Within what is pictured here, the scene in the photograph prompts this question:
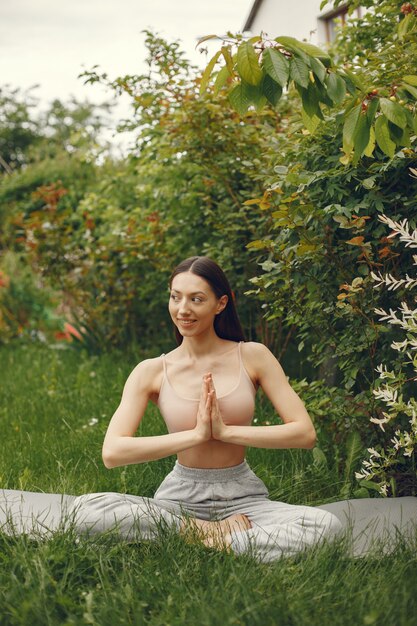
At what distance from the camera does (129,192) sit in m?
7.79

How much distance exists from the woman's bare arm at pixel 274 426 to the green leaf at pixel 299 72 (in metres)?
1.21

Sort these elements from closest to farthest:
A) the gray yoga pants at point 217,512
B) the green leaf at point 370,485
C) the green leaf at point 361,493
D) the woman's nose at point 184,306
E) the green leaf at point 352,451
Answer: the gray yoga pants at point 217,512 → the woman's nose at point 184,306 → the green leaf at point 370,485 → the green leaf at point 361,493 → the green leaf at point 352,451

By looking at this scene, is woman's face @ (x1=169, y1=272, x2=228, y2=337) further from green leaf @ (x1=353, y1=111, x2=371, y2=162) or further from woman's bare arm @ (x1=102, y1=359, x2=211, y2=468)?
green leaf @ (x1=353, y1=111, x2=371, y2=162)

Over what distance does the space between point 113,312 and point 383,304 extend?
14.6 ft

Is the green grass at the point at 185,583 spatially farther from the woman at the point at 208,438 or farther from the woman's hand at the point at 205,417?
the woman's hand at the point at 205,417

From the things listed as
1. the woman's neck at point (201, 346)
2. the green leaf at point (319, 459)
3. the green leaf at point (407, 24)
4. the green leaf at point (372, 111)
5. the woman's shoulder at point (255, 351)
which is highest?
the green leaf at point (407, 24)

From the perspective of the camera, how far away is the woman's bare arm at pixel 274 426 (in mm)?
2977

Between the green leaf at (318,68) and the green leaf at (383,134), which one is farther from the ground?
the green leaf at (318,68)

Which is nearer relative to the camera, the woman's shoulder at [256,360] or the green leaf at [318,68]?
the green leaf at [318,68]

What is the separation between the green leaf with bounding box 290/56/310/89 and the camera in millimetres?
2428

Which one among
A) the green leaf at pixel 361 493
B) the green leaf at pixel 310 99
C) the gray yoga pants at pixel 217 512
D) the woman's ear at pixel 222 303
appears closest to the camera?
the green leaf at pixel 310 99

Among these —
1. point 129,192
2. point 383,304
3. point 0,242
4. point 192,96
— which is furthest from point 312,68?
point 0,242

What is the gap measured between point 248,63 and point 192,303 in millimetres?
1064

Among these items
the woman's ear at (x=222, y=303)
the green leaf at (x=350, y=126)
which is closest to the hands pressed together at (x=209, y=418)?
the woman's ear at (x=222, y=303)
